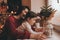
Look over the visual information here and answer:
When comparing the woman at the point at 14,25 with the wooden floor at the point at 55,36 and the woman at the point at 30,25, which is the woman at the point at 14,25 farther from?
the wooden floor at the point at 55,36

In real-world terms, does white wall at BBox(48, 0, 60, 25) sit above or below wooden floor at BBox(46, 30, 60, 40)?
above

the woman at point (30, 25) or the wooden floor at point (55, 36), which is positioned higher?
the woman at point (30, 25)

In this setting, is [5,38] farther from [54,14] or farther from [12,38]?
[54,14]

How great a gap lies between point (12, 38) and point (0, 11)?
333mm

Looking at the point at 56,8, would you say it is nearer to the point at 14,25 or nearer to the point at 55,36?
the point at 55,36

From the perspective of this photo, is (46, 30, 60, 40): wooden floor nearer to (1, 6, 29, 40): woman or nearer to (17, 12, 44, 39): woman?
(17, 12, 44, 39): woman

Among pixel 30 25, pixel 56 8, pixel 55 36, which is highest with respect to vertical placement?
pixel 56 8

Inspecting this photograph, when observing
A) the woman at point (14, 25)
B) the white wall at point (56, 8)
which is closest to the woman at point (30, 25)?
the woman at point (14, 25)

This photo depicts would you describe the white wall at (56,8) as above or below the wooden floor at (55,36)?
above

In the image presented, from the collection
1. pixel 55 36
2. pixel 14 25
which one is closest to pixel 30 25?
pixel 14 25

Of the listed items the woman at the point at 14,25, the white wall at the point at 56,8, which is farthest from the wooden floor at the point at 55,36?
the woman at the point at 14,25

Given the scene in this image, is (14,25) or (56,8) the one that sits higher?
(56,8)

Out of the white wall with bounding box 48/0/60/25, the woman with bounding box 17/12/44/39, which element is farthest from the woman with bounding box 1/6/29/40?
the white wall with bounding box 48/0/60/25

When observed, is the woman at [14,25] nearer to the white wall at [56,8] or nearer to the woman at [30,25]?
the woman at [30,25]
